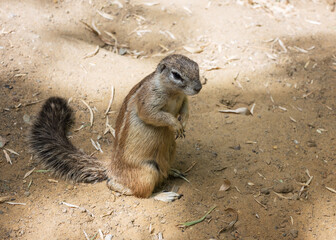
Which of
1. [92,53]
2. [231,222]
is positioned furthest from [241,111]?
[92,53]

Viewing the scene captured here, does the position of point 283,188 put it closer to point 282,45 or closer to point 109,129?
point 109,129

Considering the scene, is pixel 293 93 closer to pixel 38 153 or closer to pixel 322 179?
pixel 322 179

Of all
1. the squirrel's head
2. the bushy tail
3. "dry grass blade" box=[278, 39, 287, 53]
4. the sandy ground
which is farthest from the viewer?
"dry grass blade" box=[278, 39, 287, 53]

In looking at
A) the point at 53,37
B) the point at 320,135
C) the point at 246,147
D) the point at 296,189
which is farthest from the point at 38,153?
the point at 320,135

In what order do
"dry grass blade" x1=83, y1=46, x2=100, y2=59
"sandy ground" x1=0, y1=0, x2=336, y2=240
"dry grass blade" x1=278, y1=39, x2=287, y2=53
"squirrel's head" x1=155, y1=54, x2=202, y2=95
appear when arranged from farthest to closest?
"dry grass blade" x1=278, y1=39, x2=287, y2=53
"dry grass blade" x1=83, y1=46, x2=100, y2=59
"sandy ground" x1=0, y1=0, x2=336, y2=240
"squirrel's head" x1=155, y1=54, x2=202, y2=95

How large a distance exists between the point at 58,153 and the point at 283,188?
2498mm

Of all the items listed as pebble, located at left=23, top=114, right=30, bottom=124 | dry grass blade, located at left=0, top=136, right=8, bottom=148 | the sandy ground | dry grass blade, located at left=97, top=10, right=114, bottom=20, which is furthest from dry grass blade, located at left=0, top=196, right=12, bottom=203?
dry grass blade, located at left=97, top=10, right=114, bottom=20

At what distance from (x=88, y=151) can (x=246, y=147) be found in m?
1.96

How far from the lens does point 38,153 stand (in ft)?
12.3

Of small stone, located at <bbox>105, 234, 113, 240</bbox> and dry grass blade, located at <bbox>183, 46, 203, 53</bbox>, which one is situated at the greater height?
dry grass blade, located at <bbox>183, 46, 203, 53</bbox>

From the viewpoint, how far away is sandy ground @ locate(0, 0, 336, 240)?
3.35 m

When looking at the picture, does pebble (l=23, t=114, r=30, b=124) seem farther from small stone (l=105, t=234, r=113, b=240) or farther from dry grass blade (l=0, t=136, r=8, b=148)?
small stone (l=105, t=234, r=113, b=240)

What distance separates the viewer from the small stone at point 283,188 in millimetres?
3680

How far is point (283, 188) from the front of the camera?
3.68 metres
